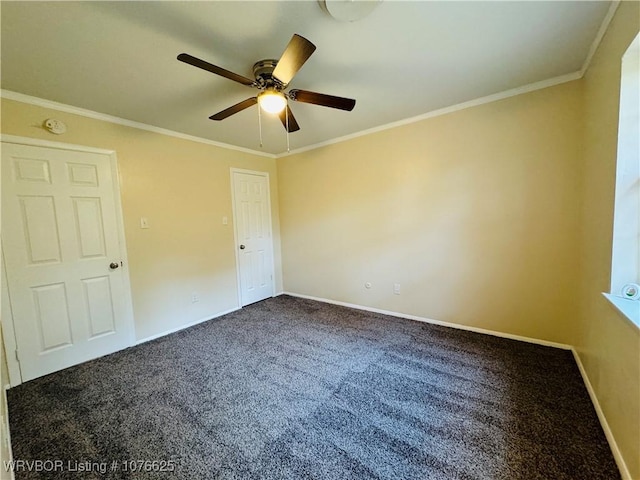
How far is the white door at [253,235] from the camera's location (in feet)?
12.6

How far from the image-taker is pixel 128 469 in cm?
136

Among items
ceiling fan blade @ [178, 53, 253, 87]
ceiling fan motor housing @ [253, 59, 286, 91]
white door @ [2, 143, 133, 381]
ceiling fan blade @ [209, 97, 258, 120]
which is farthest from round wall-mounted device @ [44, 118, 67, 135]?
ceiling fan motor housing @ [253, 59, 286, 91]

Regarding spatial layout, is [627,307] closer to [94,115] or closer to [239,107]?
[239,107]

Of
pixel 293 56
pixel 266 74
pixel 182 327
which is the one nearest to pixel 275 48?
pixel 266 74

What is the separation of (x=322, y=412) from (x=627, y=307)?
1819 mm

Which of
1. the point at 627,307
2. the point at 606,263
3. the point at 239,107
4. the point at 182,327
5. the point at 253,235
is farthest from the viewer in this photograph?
the point at 253,235

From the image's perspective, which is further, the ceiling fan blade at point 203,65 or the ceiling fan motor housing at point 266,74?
the ceiling fan motor housing at point 266,74

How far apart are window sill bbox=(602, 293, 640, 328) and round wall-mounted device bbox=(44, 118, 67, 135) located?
4.13 m

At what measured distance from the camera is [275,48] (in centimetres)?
167

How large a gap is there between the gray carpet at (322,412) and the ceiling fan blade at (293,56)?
219 cm

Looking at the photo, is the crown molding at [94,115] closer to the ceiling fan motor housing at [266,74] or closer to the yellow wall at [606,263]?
the ceiling fan motor housing at [266,74]

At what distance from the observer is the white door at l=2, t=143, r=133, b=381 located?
6.93ft

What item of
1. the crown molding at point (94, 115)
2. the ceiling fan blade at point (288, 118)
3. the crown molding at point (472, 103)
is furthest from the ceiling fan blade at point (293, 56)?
the crown molding at point (94, 115)

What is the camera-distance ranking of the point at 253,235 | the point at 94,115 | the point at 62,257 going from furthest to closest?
the point at 253,235, the point at 94,115, the point at 62,257
